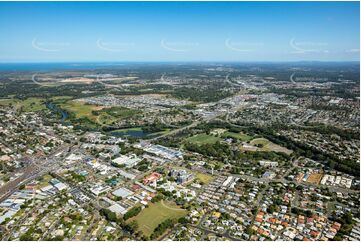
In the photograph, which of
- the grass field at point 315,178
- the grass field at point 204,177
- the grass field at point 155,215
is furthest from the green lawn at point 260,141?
the grass field at point 155,215

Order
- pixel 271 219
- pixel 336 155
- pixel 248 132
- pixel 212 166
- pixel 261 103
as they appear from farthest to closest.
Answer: pixel 261 103 → pixel 248 132 → pixel 336 155 → pixel 212 166 → pixel 271 219

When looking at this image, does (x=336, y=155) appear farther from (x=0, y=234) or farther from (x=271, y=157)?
(x=0, y=234)

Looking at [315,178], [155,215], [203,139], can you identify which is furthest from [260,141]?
[155,215]

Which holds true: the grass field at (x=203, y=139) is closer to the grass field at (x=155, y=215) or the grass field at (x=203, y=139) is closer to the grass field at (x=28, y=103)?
the grass field at (x=155, y=215)

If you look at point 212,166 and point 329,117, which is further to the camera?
point 329,117

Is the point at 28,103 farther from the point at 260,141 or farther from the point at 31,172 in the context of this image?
the point at 260,141

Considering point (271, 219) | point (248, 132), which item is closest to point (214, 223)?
point (271, 219)
